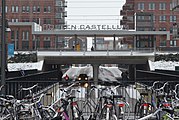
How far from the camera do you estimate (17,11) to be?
9256cm

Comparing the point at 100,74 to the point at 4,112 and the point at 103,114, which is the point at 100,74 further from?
the point at 4,112

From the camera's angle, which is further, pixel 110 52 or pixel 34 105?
pixel 110 52

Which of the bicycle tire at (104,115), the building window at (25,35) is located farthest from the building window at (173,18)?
the bicycle tire at (104,115)

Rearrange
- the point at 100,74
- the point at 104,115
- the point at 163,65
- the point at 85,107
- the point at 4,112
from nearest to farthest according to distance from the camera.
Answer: the point at 4,112, the point at 104,115, the point at 85,107, the point at 163,65, the point at 100,74

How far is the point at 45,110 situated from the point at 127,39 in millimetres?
86670

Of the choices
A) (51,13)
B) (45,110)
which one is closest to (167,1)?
(51,13)

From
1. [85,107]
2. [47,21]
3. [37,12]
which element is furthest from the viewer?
[47,21]

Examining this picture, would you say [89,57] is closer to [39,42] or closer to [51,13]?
[39,42]

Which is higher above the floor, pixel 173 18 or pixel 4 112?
pixel 173 18

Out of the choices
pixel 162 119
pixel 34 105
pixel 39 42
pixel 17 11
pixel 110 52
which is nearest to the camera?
pixel 162 119

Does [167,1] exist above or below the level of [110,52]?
above

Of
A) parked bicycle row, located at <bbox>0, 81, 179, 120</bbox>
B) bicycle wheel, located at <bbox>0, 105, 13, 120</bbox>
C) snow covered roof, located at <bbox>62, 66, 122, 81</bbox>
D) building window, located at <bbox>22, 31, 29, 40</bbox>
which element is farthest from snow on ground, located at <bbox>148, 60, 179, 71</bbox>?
building window, located at <bbox>22, 31, 29, 40</bbox>

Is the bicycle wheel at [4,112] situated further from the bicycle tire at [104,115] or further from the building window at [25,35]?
the building window at [25,35]

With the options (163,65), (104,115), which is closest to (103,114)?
(104,115)
